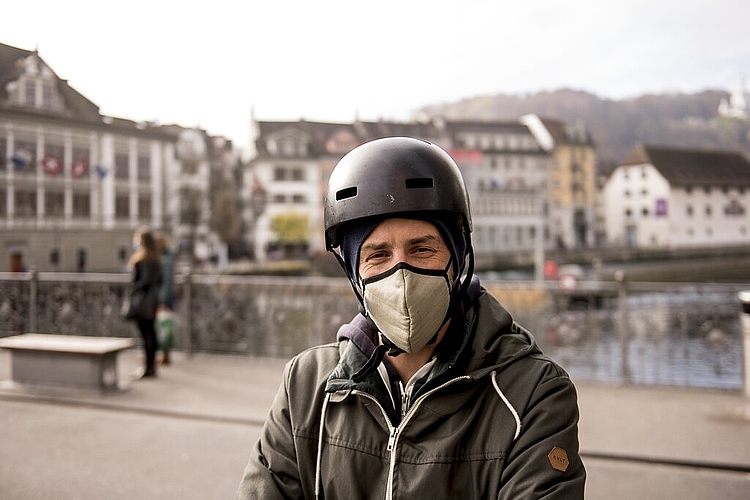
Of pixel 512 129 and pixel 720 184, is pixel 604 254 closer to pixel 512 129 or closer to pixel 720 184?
pixel 720 184

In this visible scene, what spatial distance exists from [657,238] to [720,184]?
4.71 m

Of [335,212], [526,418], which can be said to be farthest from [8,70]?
[526,418]

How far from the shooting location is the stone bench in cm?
569

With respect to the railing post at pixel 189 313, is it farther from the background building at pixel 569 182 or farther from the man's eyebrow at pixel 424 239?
the background building at pixel 569 182

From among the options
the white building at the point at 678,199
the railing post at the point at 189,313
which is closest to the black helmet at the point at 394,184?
the railing post at the point at 189,313

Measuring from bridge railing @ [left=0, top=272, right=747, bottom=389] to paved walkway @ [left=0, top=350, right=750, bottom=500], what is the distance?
0.77 m

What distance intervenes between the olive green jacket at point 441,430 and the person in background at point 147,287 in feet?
18.0

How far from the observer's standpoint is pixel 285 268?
3744 centimetres

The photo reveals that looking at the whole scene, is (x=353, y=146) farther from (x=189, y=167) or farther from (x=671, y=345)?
(x=671, y=345)

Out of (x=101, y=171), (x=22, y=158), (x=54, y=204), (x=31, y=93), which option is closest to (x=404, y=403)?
(x=31, y=93)

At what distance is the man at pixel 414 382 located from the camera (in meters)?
1.23

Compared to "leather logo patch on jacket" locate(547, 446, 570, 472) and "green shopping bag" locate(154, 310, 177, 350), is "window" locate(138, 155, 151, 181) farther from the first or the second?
"leather logo patch on jacket" locate(547, 446, 570, 472)

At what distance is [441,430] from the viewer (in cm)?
128

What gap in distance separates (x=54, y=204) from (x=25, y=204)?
28.6 inches
